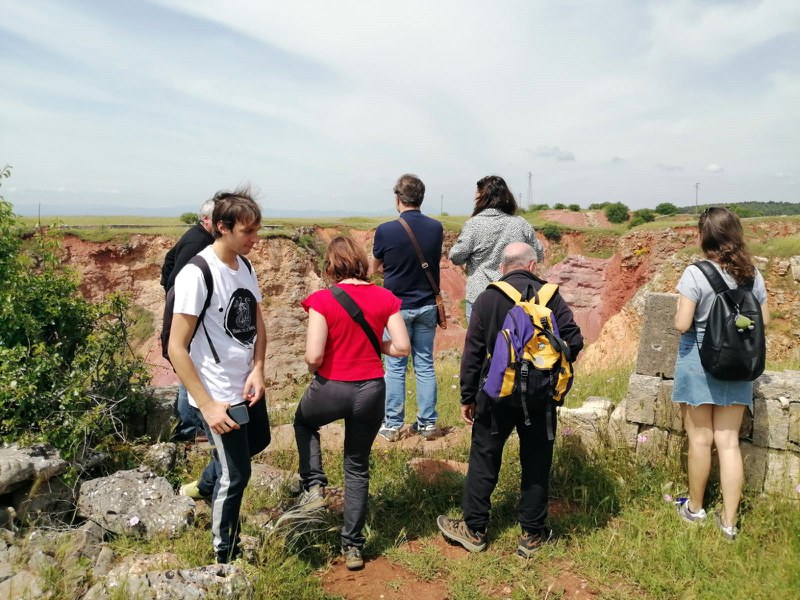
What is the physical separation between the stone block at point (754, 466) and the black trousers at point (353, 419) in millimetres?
2601

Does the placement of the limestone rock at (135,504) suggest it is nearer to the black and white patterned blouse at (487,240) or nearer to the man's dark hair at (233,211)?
the man's dark hair at (233,211)

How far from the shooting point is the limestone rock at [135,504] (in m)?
3.50

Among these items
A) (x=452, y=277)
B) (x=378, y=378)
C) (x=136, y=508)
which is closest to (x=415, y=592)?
(x=378, y=378)

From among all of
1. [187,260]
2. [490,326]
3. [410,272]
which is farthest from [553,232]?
[490,326]

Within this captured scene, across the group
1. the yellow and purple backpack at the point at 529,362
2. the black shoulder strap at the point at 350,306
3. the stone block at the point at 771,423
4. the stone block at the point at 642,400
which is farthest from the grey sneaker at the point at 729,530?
the black shoulder strap at the point at 350,306

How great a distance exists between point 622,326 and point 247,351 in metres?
14.1

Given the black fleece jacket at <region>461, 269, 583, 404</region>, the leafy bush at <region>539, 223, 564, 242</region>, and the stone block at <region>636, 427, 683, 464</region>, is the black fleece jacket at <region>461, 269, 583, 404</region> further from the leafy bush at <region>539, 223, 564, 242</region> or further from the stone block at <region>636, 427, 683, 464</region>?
the leafy bush at <region>539, 223, 564, 242</region>

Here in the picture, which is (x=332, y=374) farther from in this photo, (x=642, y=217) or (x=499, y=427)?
(x=642, y=217)

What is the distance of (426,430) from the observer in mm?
5285

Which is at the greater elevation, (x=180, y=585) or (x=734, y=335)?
(x=734, y=335)

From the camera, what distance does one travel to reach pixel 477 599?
3020 millimetres

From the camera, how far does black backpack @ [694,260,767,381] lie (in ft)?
10.5

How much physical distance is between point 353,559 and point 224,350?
1.51m

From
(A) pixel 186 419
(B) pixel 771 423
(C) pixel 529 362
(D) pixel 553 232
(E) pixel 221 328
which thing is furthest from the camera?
(D) pixel 553 232
